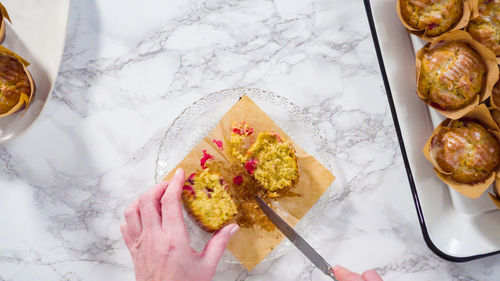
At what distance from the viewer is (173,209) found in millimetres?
1243

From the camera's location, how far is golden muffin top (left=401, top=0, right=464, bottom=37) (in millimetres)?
1356

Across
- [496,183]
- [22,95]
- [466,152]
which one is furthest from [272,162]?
[22,95]

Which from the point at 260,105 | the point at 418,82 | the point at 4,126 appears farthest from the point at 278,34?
the point at 4,126

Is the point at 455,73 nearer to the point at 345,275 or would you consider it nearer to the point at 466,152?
the point at 466,152

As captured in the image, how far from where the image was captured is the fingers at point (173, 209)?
48.9 inches

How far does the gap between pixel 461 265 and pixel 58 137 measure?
1.62 m

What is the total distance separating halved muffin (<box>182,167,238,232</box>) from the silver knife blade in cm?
11

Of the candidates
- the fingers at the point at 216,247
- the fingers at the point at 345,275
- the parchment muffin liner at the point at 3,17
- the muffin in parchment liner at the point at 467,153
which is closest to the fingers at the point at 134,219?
the fingers at the point at 216,247

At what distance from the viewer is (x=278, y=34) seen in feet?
5.11

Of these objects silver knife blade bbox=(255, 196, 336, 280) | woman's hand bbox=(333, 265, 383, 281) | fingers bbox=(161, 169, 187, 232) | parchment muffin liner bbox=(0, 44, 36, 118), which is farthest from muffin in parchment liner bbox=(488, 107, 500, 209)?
parchment muffin liner bbox=(0, 44, 36, 118)

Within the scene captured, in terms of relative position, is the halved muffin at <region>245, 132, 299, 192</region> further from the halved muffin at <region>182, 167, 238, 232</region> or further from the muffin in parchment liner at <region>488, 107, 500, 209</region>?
the muffin in parchment liner at <region>488, 107, 500, 209</region>

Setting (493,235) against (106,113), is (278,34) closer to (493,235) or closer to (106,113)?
(106,113)

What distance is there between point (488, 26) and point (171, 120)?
45.9 inches

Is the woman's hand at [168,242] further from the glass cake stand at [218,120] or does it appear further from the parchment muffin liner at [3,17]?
the parchment muffin liner at [3,17]
